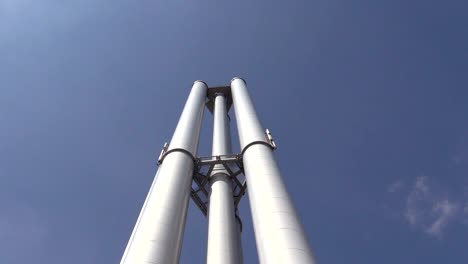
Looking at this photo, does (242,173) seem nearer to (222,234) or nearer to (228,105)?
(222,234)

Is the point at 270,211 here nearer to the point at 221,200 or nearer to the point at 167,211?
the point at 167,211

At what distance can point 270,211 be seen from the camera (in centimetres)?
980

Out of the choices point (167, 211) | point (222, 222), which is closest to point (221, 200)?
point (222, 222)

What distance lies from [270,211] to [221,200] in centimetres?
514

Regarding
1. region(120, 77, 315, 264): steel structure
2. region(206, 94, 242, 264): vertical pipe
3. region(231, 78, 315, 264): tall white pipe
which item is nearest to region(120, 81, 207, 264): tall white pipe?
region(120, 77, 315, 264): steel structure

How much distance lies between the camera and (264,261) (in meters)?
8.59

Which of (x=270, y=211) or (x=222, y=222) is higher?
(x=222, y=222)

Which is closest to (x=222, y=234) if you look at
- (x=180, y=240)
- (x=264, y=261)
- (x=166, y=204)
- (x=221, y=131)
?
(x=180, y=240)

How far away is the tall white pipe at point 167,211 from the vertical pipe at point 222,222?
4.69 ft

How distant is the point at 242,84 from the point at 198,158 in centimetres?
889

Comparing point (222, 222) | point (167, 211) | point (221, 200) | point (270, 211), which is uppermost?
point (221, 200)

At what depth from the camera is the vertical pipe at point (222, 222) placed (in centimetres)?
1200

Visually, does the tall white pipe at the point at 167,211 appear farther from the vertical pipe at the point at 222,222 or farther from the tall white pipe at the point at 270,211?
the tall white pipe at the point at 270,211

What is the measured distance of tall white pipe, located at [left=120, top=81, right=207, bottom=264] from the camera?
9.02 m
